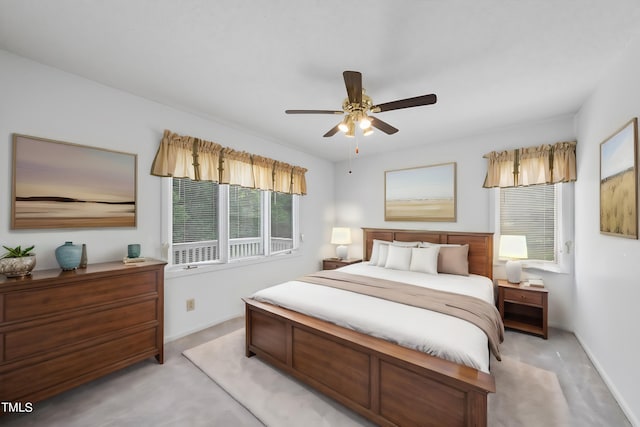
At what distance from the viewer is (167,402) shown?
1.97 m

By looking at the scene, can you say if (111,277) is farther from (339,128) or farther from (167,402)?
(339,128)

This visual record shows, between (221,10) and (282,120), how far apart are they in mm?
1698

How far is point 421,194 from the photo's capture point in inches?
167

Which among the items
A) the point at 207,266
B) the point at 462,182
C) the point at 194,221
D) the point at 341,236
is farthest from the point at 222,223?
the point at 462,182

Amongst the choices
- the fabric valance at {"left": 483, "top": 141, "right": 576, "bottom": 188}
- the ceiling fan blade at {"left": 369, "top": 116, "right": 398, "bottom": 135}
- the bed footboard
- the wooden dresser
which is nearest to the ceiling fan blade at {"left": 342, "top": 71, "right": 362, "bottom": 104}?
the ceiling fan blade at {"left": 369, "top": 116, "right": 398, "bottom": 135}

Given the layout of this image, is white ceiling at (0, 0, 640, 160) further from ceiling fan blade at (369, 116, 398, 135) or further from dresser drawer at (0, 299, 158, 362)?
dresser drawer at (0, 299, 158, 362)

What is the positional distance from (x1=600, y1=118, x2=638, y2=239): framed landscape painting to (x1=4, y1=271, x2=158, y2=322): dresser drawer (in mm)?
3719

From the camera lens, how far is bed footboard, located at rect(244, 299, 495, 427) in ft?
4.75

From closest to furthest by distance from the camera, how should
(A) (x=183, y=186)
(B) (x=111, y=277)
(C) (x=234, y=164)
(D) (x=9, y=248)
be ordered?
1. (D) (x=9, y=248)
2. (B) (x=111, y=277)
3. (A) (x=183, y=186)
4. (C) (x=234, y=164)

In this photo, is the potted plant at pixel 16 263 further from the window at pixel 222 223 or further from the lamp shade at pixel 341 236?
the lamp shade at pixel 341 236

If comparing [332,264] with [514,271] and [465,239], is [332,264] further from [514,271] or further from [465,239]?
[514,271]

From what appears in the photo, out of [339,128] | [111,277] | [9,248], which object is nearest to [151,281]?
[111,277]

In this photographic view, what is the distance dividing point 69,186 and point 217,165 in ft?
4.50

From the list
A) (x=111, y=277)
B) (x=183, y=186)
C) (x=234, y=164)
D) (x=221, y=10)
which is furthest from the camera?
(x=234, y=164)
